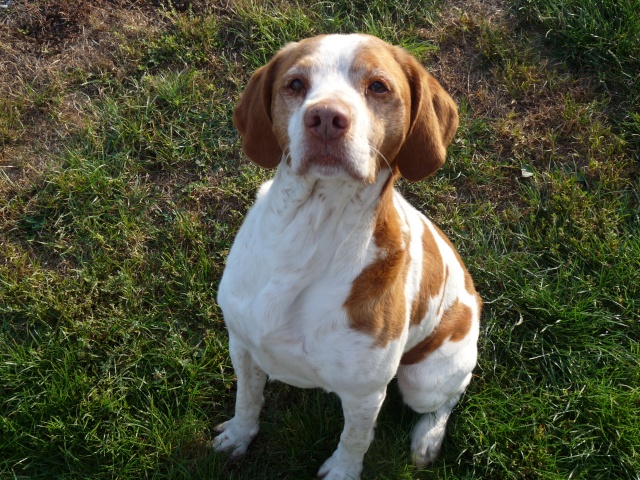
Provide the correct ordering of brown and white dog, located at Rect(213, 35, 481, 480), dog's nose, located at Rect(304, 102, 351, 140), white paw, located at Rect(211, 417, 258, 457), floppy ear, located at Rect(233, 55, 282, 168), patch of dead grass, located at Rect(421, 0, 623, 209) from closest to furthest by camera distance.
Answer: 1. dog's nose, located at Rect(304, 102, 351, 140)
2. brown and white dog, located at Rect(213, 35, 481, 480)
3. floppy ear, located at Rect(233, 55, 282, 168)
4. white paw, located at Rect(211, 417, 258, 457)
5. patch of dead grass, located at Rect(421, 0, 623, 209)

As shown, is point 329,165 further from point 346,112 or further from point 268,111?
point 268,111

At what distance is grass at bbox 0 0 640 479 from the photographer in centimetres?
368

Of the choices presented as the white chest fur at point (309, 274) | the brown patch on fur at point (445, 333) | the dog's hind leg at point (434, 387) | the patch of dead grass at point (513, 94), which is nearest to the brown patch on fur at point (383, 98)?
the white chest fur at point (309, 274)

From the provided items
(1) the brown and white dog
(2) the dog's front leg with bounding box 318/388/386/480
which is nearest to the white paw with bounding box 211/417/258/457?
(2) the dog's front leg with bounding box 318/388/386/480

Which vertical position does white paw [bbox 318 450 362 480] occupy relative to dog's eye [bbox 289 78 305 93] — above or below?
below

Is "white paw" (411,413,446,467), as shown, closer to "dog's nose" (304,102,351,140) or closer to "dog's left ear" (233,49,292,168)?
"dog's left ear" (233,49,292,168)

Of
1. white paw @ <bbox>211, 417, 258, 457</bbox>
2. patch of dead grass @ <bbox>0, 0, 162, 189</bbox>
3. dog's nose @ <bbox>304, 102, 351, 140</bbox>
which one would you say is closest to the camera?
dog's nose @ <bbox>304, 102, 351, 140</bbox>

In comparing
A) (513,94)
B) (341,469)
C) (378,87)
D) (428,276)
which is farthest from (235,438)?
(513,94)

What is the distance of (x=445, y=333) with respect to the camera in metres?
3.37

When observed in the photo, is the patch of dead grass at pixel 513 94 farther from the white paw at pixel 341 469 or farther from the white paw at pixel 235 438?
the white paw at pixel 235 438

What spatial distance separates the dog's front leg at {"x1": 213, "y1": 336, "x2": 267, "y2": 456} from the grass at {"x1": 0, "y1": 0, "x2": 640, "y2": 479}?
94 millimetres

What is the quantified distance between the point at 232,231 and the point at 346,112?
7.12ft

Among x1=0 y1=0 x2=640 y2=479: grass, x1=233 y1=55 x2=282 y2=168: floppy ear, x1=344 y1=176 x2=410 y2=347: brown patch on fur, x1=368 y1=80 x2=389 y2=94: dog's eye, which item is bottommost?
x1=0 y1=0 x2=640 y2=479: grass

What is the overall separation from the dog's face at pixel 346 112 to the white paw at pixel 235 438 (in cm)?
152
